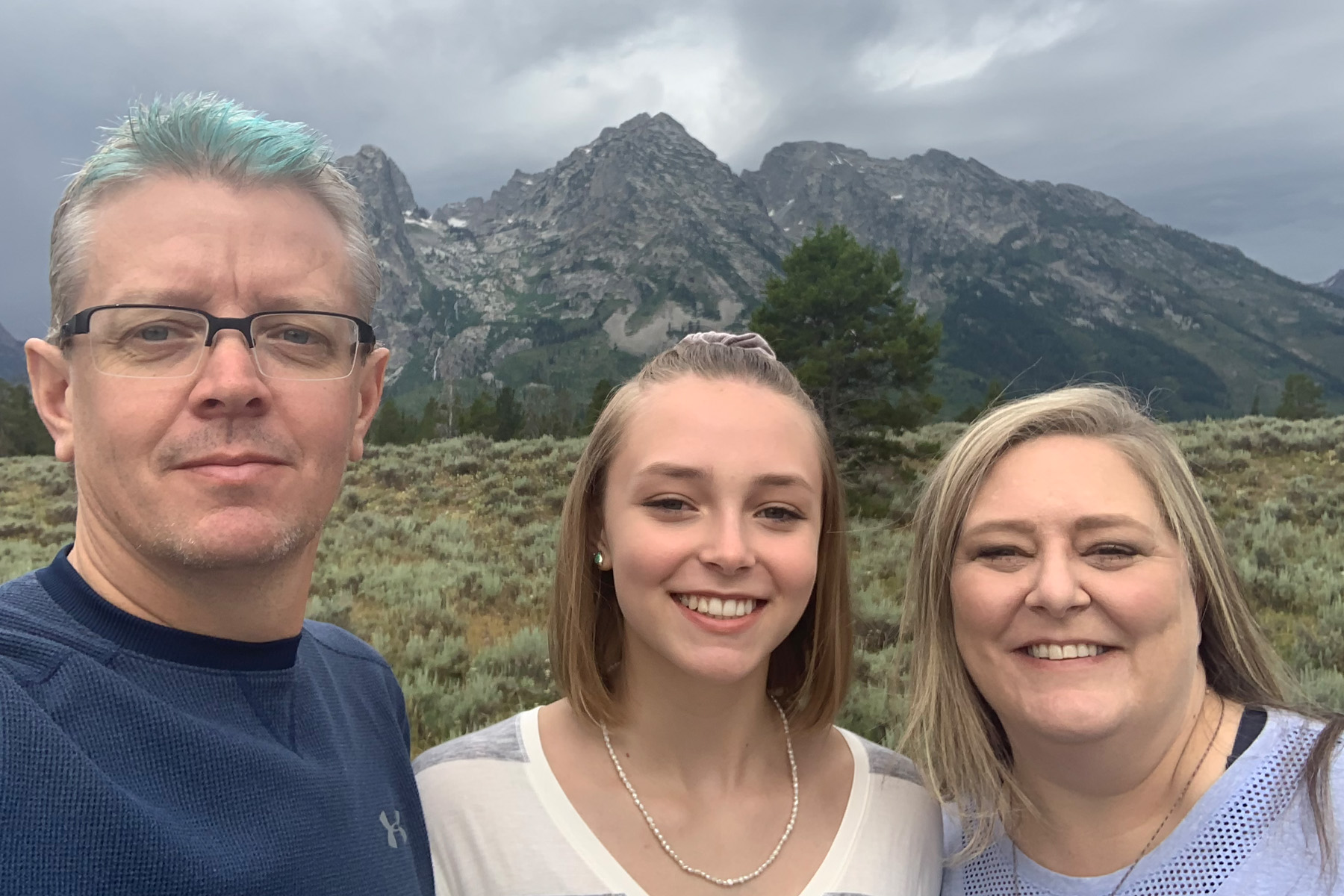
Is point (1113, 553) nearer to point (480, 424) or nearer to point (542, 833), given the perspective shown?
point (542, 833)

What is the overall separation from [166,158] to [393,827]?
1.56 meters

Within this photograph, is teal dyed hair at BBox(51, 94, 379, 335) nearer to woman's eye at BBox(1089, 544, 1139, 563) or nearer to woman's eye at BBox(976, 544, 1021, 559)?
woman's eye at BBox(976, 544, 1021, 559)

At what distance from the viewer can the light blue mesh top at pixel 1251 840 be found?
1.84 metres

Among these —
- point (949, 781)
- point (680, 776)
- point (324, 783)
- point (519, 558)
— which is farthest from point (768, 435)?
point (519, 558)

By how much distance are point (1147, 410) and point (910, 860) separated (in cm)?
168

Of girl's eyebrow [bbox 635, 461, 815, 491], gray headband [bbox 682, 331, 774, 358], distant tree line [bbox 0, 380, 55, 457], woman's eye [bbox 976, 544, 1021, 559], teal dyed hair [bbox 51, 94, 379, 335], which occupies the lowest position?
woman's eye [bbox 976, 544, 1021, 559]

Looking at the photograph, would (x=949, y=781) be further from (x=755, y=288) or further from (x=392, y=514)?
(x=755, y=288)

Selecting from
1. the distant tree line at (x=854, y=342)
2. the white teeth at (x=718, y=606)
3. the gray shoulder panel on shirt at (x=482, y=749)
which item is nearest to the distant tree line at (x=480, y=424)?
the distant tree line at (x=854, y=342)

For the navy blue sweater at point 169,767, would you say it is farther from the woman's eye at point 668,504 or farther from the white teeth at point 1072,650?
the white teeth at point 1072,650

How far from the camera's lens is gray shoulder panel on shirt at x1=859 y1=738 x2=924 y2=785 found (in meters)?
2.45

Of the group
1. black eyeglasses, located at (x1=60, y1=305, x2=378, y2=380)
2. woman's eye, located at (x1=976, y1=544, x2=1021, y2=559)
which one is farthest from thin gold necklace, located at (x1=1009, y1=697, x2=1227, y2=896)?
black eyeglasses, located at (x1=60, y1=305, x2=378, y2=380)

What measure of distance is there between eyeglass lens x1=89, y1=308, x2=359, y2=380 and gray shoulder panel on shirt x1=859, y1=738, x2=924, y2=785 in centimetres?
204

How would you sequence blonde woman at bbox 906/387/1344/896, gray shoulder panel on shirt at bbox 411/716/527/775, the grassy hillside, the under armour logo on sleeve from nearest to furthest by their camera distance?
the under armour logo on sleeve
blonde woman at bbox 906/387/1344/896
gray shoulder panel on shirt at bbox 411/716/527/775
the grassy hillside

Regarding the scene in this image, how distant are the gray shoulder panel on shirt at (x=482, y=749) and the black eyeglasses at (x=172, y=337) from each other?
1229 mm
